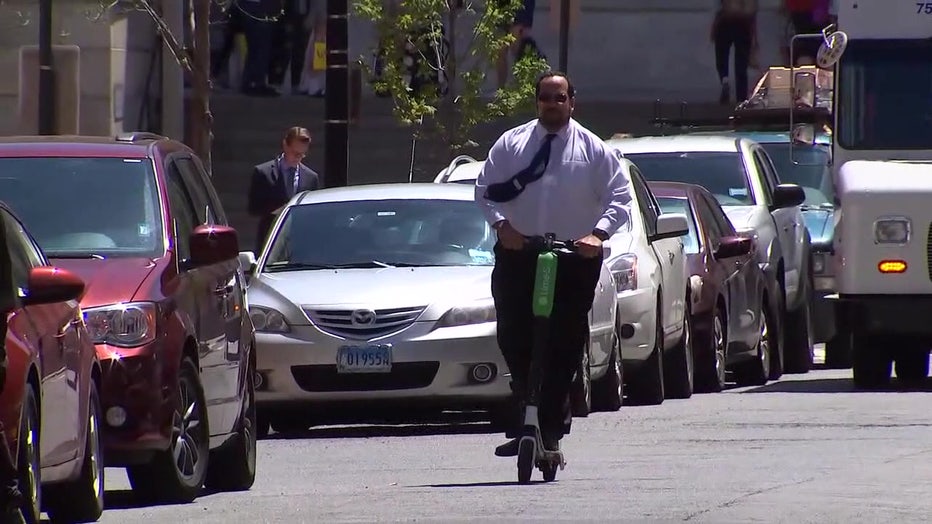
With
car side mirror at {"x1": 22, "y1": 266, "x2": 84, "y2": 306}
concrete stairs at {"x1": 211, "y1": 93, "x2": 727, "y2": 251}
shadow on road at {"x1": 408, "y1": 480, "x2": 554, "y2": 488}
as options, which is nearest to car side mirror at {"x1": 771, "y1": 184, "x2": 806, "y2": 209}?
shadow on road at {"x1": 408, "y1": 480, "x2": 554, "y2": 488}

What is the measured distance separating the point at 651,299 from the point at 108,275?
653cm

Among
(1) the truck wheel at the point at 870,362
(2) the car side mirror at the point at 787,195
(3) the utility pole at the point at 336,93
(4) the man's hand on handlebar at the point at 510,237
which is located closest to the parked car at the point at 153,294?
(4) the man's hand on handlebar at the point at 510,237

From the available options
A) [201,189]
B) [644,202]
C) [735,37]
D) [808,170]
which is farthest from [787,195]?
[735,37]

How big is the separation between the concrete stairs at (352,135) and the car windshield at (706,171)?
1294cm

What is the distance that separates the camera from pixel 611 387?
15.9 metres

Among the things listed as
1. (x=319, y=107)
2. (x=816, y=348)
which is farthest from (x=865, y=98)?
(x=319, y=107)

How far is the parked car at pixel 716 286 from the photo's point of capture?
18.2 meters

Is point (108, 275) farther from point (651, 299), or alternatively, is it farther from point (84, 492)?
point (651, 299)

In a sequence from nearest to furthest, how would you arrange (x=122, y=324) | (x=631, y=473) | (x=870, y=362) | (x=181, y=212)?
(x=122, y=324) < (x=631, y=473) < (x=181, y=212) < (x=870, y=362)

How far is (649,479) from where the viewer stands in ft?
35.6

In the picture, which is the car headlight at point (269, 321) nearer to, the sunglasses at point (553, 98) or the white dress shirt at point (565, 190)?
the white dress shirt at point (565, 190)

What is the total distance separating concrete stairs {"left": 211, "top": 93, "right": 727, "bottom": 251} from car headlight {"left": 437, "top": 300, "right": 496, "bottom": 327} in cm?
1947

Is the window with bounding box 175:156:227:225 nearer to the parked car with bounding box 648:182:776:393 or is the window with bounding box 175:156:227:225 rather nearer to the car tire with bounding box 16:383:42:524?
the car tire with bounding box 16:383:42:524

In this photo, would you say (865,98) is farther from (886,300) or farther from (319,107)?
(319,107)
